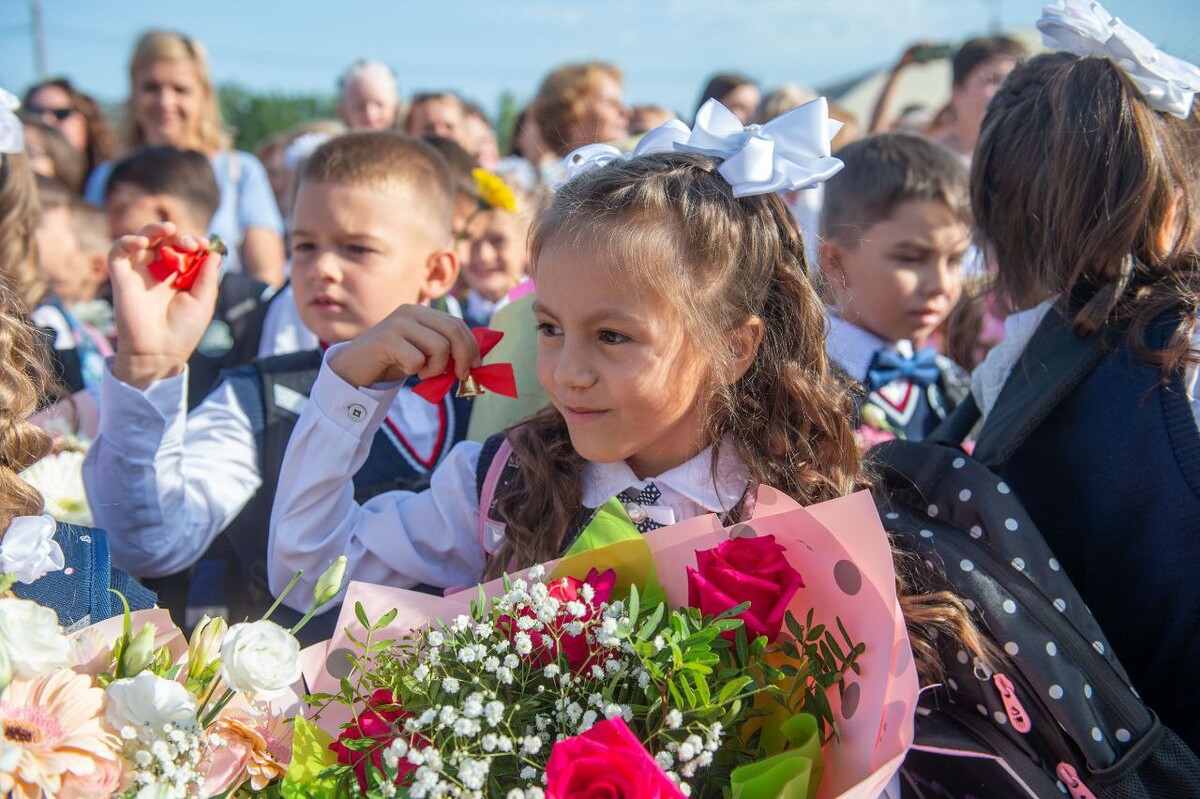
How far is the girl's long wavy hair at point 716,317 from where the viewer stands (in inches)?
71.9

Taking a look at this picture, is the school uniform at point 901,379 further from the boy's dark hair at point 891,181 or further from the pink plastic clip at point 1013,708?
the pink plastic clip at point 1013,708

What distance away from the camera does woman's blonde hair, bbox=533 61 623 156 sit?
5.70m

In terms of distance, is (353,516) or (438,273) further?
(438,273)

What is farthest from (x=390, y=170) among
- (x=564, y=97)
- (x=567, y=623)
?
(x=564, y=97)

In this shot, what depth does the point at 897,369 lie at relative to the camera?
331cm

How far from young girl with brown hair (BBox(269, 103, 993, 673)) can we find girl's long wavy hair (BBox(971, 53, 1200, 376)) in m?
0.58

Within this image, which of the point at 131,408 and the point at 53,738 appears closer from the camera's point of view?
the point at 53,738

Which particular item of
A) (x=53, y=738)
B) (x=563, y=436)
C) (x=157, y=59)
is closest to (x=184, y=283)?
(x=563, y=436)

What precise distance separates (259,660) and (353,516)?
0.91 meters

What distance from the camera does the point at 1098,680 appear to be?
160cm

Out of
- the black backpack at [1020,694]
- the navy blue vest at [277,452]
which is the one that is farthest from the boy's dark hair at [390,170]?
the black backpack at [1020,694]

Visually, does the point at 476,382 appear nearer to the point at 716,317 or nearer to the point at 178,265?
the point at 716,317

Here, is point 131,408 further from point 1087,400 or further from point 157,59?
point 157,59

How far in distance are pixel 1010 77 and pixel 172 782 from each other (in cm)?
227
